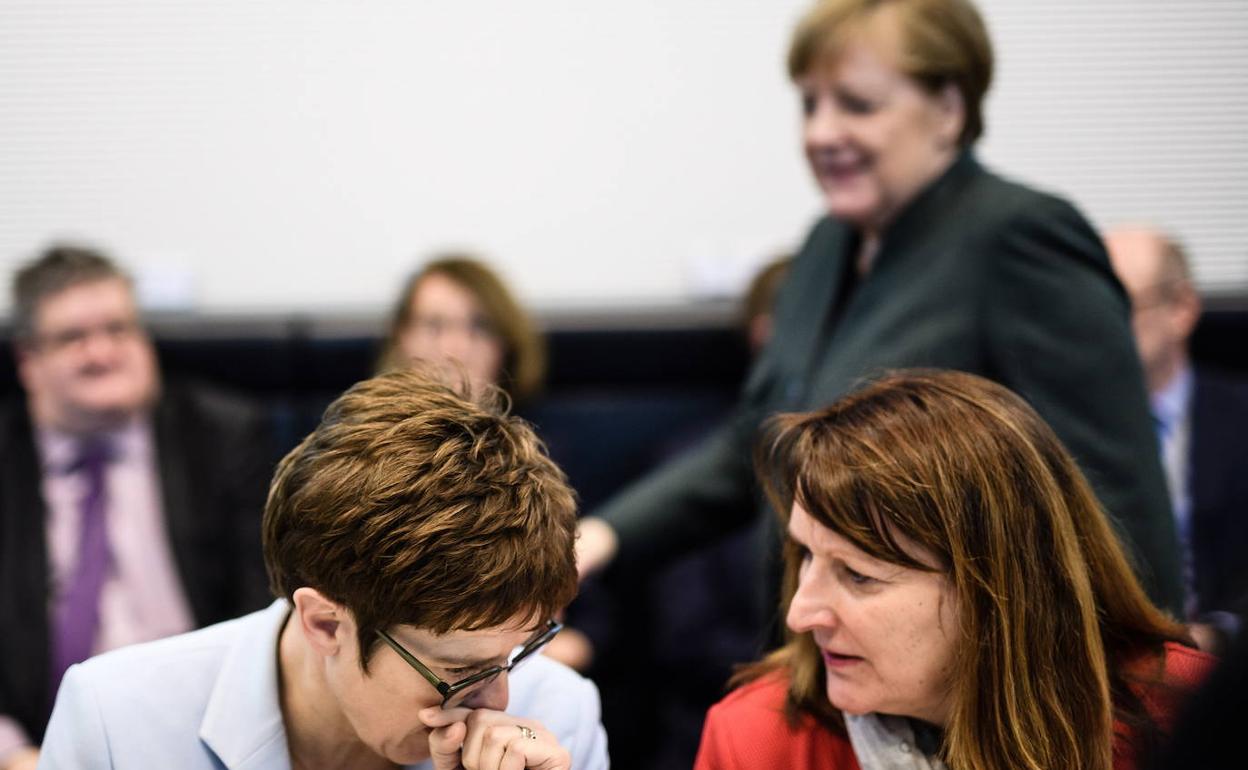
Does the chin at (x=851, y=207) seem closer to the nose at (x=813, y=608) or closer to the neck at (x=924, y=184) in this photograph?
the neck at (x=924, y=184)

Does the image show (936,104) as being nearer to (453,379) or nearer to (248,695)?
(453,379)

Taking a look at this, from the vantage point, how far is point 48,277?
3.01m

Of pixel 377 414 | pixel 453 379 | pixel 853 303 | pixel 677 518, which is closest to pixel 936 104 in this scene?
pixel 853 303

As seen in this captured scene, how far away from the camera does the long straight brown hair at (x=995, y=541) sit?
1.46 meters

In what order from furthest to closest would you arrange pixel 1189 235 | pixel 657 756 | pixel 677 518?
pixel 1189 235 → pixel 657 756 → pixel 677 518

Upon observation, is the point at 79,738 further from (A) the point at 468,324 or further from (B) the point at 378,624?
(A) the point at 468,324

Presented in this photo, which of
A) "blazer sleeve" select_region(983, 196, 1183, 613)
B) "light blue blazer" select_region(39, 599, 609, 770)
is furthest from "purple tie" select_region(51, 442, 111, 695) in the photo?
"blazer sleeve" select_region(983, 196, 1183, 613)

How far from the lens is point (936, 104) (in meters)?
2.03

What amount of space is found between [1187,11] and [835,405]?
282 cm

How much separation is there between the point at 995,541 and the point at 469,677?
58 cm

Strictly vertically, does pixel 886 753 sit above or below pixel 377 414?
below

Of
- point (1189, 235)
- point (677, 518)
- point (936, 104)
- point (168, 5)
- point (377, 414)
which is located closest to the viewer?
point (377, 414)

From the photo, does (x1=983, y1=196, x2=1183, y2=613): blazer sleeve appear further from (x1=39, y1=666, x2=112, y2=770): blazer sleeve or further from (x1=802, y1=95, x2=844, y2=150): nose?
(x1=39, y1=666, x2=112, y2=770): blazer sleeve

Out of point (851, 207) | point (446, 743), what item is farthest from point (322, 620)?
point (851, 207)
